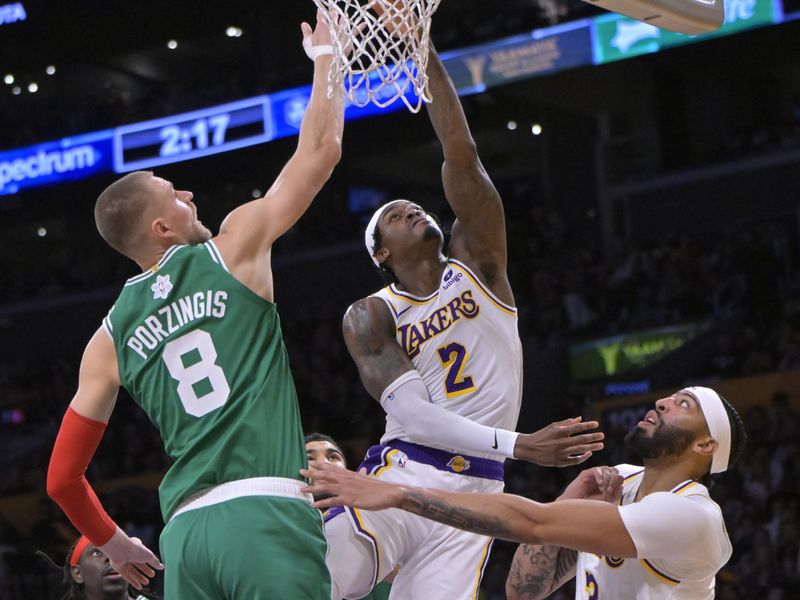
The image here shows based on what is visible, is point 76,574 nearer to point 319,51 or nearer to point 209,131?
point 319,51

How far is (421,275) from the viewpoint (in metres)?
4.92

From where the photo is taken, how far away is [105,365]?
152 inches

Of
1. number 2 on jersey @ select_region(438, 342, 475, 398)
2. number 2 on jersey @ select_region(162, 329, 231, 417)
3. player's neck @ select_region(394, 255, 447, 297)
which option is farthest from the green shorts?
player's neck @ select_region(394, 255, 447, 297)

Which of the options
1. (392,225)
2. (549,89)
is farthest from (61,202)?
(392,225)

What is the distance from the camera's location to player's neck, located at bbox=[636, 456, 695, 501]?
4.34 m

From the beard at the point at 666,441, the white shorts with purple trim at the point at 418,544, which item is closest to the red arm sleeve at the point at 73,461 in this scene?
the white shorts with purple trim at the point at 418,544

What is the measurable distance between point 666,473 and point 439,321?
3.46 feet

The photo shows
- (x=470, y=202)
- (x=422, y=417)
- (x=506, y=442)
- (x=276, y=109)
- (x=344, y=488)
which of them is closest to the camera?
(x=344, y=488)

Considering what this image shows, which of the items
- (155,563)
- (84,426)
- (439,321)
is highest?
(439,321)

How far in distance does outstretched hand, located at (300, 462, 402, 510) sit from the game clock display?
15.4 metres

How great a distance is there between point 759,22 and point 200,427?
13409mm

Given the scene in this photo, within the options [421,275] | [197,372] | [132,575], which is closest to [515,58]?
[421,275]

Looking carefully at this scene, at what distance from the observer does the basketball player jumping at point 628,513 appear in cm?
371

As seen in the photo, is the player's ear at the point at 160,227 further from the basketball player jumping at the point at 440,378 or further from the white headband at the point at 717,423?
the white headband at the point at 717,423
